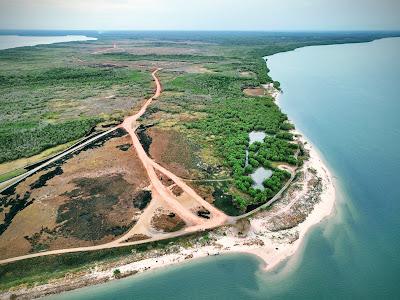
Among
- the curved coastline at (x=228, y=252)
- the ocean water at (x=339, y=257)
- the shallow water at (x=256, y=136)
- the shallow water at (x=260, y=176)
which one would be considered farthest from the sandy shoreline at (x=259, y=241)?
the shallow water at (x=256, y=136)

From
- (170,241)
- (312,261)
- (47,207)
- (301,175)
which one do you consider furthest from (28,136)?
(312,261)

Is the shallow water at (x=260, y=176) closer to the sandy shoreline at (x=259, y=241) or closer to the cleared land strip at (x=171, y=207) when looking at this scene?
the cleared land strip at (x=171, y=207)

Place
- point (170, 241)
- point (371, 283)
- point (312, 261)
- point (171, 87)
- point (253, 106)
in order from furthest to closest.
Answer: point (171, 87) → point (253, 106) → point (170, 241) → point (312, 261) → point (371, 283)

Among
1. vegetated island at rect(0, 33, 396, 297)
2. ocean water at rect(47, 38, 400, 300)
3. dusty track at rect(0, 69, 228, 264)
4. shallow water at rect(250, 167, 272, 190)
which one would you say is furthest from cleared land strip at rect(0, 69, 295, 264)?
ocean water at rect(47, 38, 400, 300)

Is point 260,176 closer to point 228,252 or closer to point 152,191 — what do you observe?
point 152,191

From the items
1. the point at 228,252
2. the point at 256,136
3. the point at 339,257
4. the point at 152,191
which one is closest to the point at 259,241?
the point at 228,252

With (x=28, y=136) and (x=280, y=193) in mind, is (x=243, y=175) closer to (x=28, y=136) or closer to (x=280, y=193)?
(x=280, y=193)
